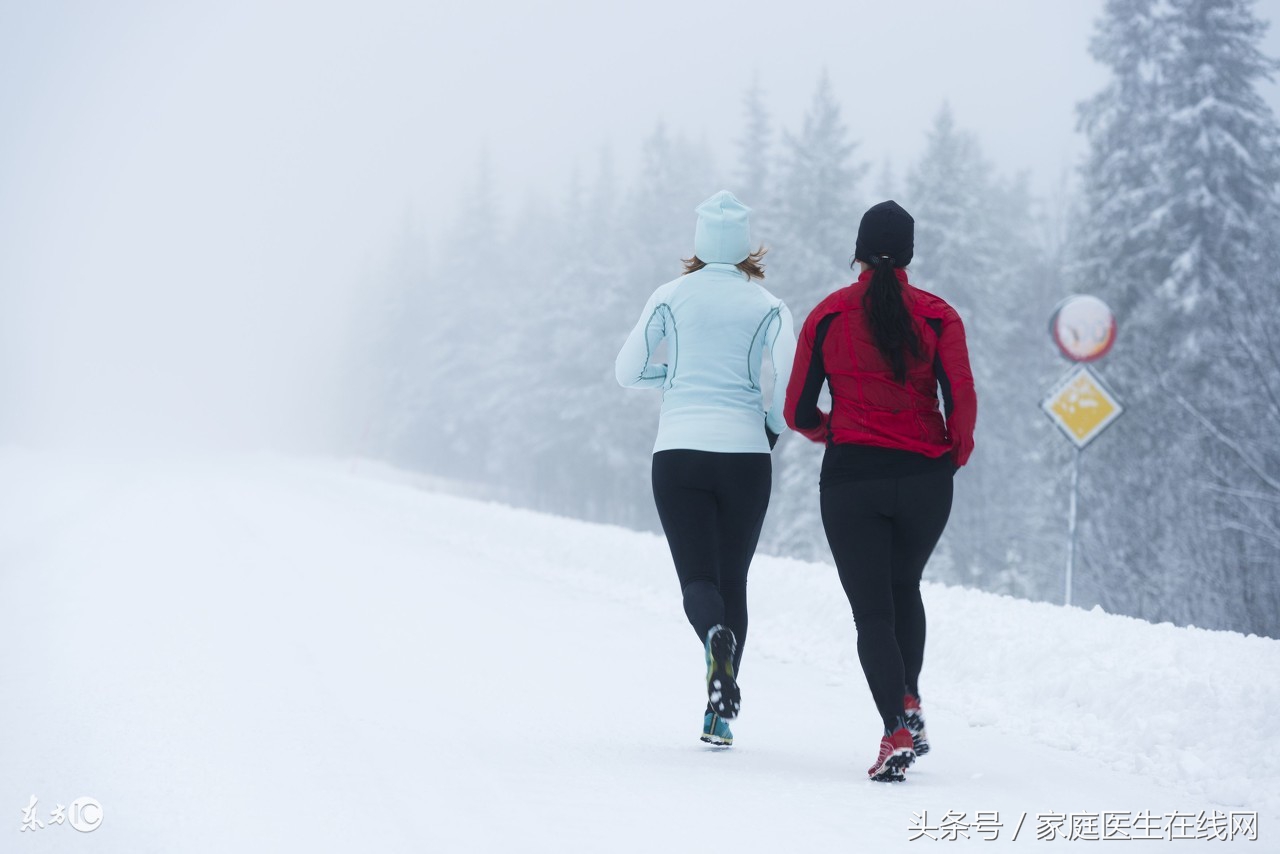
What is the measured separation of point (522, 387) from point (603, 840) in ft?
148

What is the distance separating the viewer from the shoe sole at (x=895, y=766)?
4191 mm

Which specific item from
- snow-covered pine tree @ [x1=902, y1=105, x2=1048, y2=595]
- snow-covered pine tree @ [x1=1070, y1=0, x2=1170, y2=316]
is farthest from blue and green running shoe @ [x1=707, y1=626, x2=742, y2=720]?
snow-covered pine tree @ [x1=902, y1=105, x2=1048, y2=595]

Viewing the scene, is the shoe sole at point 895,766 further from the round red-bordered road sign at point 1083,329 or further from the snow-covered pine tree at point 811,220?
the snow-covered pine tree at point 811,220

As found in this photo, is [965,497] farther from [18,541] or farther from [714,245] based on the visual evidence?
[714,245]

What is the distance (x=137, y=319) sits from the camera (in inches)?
6722

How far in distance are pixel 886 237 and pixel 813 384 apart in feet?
2.16

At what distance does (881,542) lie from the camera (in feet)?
14.5

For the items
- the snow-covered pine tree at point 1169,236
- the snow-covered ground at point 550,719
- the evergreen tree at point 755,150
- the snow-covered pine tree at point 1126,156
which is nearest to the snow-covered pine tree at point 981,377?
the snow-covered pine tree at point 1126,156

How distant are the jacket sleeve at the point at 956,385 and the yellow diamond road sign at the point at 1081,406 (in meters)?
6.48

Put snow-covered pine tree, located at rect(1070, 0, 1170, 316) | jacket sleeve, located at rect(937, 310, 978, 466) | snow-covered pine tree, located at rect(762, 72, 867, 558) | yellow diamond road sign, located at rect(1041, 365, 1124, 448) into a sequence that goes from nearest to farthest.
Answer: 1. jacket sleeve, located at rect(937, 310, 978, 466)
2. yellow diamond road sign, located at rect(1041, 365, 1124, 448)
3. snow-covered pine tree, located at rect(1070, 0, 1170, 316)
4. snow-covered pine tree, located at rect(762, 72, 867, 558)

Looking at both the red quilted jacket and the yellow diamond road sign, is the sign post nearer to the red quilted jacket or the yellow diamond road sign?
the yellow diamond road sign

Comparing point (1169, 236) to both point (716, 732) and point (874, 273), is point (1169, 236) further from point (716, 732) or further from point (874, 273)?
point (716, 732)
